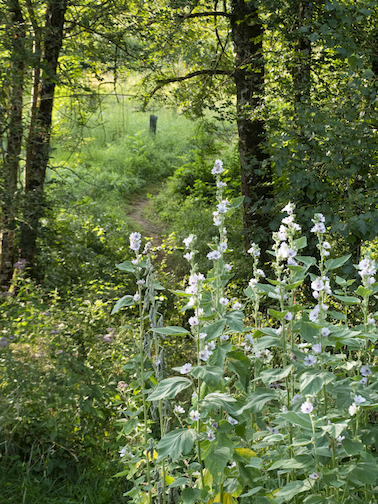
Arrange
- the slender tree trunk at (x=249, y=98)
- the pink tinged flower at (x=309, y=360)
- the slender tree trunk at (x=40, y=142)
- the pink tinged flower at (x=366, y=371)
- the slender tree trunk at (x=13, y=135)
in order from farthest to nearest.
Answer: the slender tree trunk at (x=249, y=98) → the slender tree trunk at (x=40, y=142) → the slender tree trunk at (x=13, y=135) → the pink tinged flower at (x=366, y=371) → the pink tinged flower at (x=309, y=360)

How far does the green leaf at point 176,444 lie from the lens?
1382 millimetres

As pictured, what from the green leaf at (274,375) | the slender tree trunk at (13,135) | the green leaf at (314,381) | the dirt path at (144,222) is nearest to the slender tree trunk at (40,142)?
the slender tree trunk at (13,135)

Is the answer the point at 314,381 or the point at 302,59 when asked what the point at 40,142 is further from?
the point at 314,381

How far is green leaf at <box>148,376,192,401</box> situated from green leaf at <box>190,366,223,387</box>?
5cm

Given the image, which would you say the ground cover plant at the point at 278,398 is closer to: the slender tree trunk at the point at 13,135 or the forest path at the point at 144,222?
the slender tree trunk at the point at 13,135

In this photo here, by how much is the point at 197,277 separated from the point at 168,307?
435cm

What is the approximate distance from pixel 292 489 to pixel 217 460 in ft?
0.79

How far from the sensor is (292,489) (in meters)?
1.39

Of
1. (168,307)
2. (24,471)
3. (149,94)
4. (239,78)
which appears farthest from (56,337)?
(149,94)

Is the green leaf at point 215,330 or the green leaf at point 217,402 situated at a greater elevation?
the green leaf at point 215,330

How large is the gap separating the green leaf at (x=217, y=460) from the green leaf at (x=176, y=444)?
0.08 meters

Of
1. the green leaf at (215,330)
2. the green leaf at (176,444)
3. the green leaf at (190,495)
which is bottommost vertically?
the green leaf at (190,495)

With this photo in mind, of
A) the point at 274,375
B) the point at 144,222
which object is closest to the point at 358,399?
the point at 274,375

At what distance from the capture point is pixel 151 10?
577 cm
